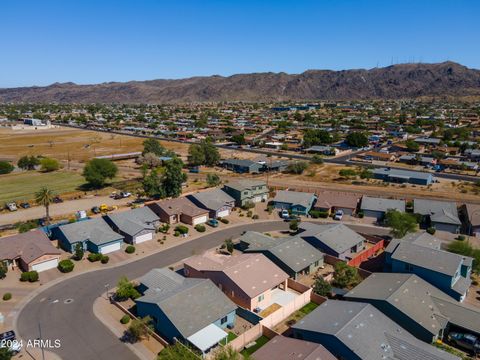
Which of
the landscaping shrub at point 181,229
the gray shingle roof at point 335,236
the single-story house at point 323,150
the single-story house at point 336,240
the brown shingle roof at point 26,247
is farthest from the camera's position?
the single-story house at point 323,150

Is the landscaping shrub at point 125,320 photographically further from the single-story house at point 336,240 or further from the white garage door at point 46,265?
the single-story house at point 336,240

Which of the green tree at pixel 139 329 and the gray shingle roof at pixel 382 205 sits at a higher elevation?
the gray shingle roof at pixel 382 205

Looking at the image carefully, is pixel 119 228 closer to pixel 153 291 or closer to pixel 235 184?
pixel 153 291

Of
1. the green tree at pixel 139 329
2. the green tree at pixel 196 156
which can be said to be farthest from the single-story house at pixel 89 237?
the green tree at pixel 196 156

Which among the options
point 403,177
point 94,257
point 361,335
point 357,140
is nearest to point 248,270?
point 361,335

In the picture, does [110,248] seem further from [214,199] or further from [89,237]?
[214,199]
